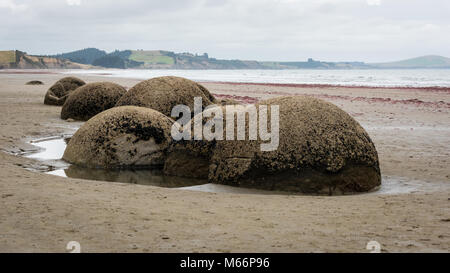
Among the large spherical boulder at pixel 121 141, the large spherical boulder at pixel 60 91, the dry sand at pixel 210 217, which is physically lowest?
the dry sand at pixel 210 217

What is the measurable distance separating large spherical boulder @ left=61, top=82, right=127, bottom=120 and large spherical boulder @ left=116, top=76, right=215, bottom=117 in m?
2.89

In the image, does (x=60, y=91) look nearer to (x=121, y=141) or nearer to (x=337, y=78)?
(x=121, y=141)

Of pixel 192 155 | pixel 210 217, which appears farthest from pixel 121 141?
pixel 210 217

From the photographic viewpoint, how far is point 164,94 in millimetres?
10875

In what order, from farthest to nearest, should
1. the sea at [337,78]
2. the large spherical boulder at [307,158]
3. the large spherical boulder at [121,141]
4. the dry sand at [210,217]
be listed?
the sea at [337,78] < the large spherical boulder at [121,141] < the large spherical boulder at [307,158] < the dry sand at [210,217]

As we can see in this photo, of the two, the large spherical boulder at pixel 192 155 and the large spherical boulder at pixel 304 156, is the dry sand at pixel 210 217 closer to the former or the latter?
the large spherical boulder at pixel 304 156

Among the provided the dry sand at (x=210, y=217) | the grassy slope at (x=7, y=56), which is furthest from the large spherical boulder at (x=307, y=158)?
the grassy slope at (x=7, y=56)

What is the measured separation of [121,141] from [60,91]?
41.0 ft

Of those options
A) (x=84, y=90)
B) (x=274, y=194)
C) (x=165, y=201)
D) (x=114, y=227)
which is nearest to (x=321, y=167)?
(x=274, y=194)

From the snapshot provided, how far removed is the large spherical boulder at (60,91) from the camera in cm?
1841

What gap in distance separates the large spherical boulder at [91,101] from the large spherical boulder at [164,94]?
9.48 feet

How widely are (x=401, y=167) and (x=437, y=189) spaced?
61.5 inches

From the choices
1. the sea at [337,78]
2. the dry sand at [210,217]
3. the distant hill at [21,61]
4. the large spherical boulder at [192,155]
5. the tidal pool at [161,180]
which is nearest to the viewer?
the dry sand at [210,217]
